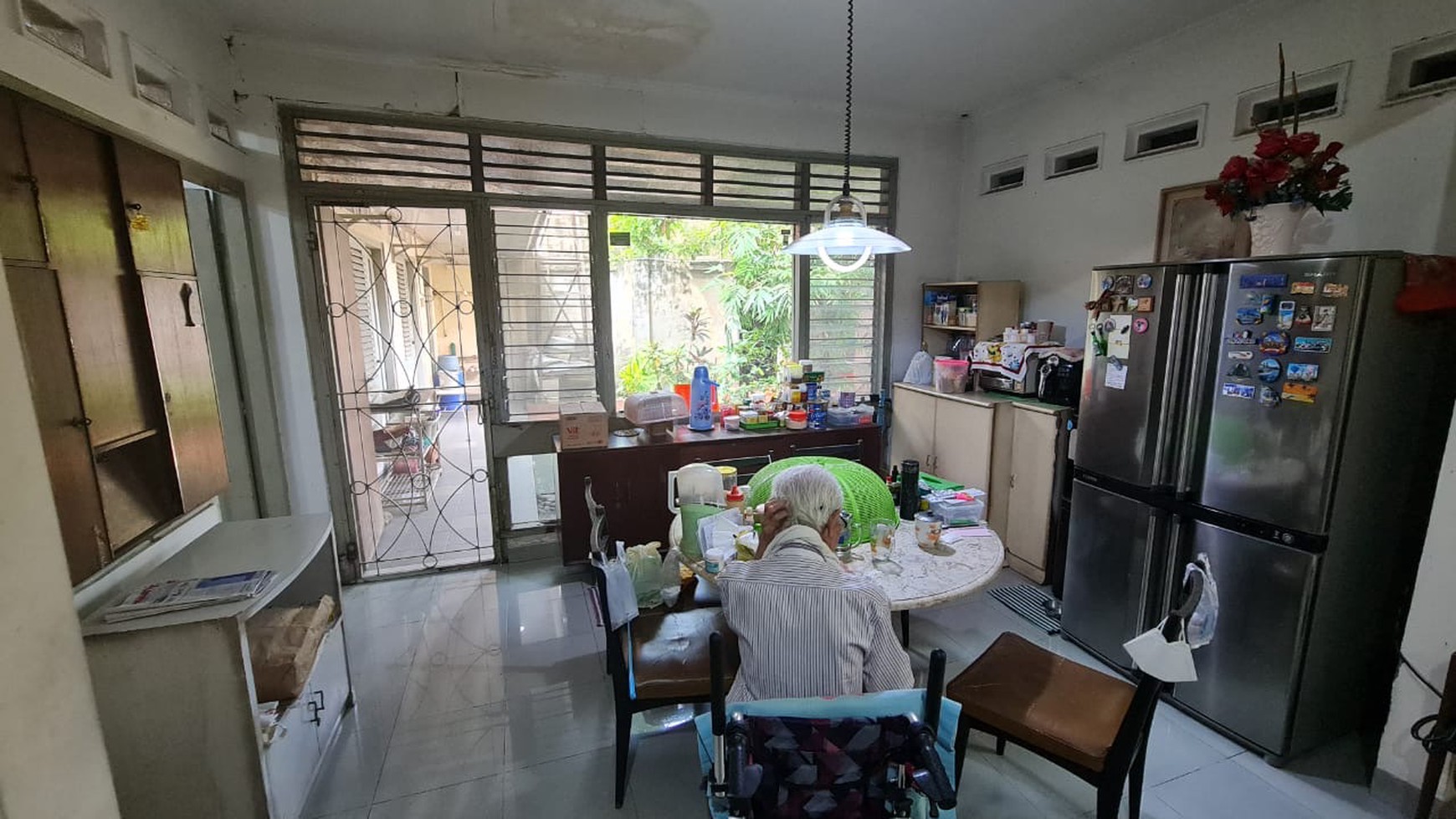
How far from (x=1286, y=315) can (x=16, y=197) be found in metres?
3.69

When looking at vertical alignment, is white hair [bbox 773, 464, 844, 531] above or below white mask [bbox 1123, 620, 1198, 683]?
above

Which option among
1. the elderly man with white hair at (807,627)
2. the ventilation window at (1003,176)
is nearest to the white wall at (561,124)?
the ventilation window at (1003,176)

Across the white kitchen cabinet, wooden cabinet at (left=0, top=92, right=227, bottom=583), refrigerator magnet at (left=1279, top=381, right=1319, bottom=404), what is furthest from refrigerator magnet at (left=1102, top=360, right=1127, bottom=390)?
wooden cabinet at (left=0, top=92, right=227, bottom=583)

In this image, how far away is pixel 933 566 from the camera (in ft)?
6.61

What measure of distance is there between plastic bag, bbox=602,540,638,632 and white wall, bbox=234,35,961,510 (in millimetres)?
2457

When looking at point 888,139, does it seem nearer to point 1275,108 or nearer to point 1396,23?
point 1275,108

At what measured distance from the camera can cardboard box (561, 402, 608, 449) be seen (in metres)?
3.32

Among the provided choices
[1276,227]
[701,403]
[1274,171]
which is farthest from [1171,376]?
[701,403]

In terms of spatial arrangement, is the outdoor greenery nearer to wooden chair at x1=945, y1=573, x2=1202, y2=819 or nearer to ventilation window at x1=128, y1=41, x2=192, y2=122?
ventilation window at x1=128, y1=41, x2=192, y2=122

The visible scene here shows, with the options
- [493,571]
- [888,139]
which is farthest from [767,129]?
[493,571]

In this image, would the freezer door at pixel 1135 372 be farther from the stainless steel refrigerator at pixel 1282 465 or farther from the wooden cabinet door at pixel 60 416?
the wooden cabinet door at pixel 60 416

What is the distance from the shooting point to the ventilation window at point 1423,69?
209cm

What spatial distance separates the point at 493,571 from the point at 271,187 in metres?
2.43

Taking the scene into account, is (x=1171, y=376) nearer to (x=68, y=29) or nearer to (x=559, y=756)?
(x=559, y=756)
